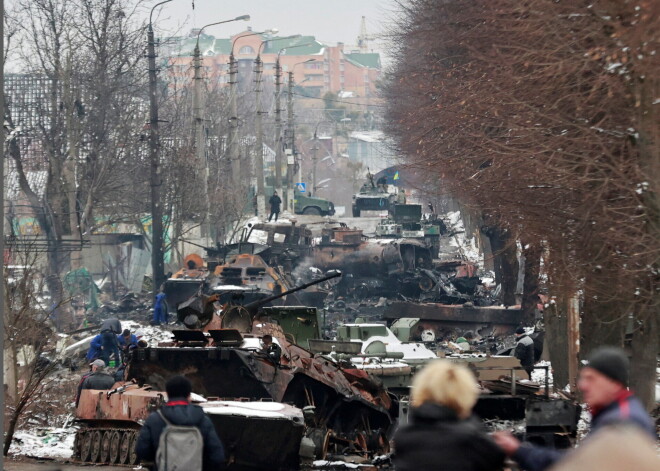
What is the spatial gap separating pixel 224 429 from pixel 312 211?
2464 inches

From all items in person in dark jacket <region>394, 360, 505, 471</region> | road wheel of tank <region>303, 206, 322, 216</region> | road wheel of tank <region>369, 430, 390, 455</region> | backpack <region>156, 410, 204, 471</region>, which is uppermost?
road wheel of tank <region>303, 206, 322, 216</region>

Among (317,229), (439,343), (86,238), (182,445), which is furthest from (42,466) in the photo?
(317,229)

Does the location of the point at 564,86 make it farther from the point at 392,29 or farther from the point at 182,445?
the point at 392,29

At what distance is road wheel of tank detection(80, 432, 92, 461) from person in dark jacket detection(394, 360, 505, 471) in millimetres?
9559

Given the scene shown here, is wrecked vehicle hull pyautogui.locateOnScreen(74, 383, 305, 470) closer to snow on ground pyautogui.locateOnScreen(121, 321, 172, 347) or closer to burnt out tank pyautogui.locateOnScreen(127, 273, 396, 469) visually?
burnt out tank pyautogui.locateOnScreen(127, 273, 396, 469)

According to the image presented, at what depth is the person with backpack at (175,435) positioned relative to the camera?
8.16 m

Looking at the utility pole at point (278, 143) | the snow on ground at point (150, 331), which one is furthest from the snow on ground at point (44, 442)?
the utility pole at point (278, 143)

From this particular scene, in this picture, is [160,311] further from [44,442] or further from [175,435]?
[175,435]

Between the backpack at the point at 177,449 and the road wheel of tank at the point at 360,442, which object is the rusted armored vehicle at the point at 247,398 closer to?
the road wheel of tank at the point at 360,442

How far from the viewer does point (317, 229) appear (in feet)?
200

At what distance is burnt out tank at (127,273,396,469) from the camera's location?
51.3ft

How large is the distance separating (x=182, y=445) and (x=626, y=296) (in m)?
9.70

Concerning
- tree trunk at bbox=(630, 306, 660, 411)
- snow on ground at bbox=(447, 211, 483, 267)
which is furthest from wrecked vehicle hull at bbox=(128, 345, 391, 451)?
snow on ground at bbox=(447, 211, 483, 267)

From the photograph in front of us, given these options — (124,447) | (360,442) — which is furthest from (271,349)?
(124,447)
